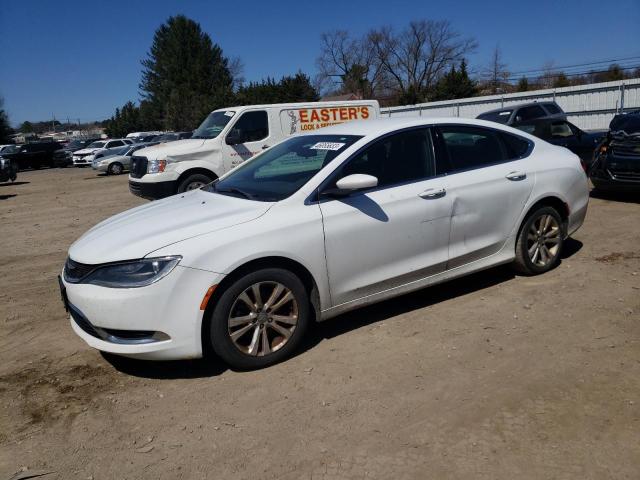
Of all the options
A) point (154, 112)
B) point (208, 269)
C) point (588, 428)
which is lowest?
point (588, 428)

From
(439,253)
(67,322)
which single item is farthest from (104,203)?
(439,253)

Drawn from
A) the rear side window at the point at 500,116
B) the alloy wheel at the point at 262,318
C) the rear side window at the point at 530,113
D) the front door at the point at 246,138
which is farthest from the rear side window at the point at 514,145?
the rear side window at the point at 530,113

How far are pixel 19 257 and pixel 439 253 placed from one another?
20.9 ft

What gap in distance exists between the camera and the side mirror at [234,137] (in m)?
10.6

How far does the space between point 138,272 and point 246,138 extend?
763cm

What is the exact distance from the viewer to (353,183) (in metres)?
3.85

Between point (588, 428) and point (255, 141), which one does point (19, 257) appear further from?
point (588, 428)

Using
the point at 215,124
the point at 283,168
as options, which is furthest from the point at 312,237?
the point at 215,124

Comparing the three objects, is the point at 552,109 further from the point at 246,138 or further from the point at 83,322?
the point at 83,322

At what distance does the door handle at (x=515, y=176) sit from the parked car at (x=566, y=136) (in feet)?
22.8

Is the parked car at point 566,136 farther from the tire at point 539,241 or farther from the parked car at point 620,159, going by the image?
the tire at point 539,241

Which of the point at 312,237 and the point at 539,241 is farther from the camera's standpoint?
the point at 539,241

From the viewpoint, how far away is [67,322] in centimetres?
495

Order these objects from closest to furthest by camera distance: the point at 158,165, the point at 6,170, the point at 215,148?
the point at 158,165 → the point at 215,148 → the point at 6,170
